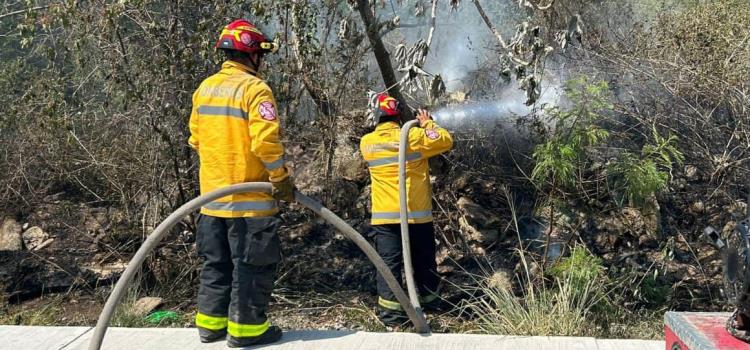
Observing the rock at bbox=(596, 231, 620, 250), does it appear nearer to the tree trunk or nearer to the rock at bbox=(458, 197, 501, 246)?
the rock at bbox=(458, 197, 501, 246)

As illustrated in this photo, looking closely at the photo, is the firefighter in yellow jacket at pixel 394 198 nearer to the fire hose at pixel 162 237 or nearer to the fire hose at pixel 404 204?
the fire hose at pixel 404 204

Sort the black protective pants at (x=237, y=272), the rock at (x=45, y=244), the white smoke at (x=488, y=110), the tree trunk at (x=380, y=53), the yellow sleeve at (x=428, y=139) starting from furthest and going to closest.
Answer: the white smoke at (x=488, y=110) → the rock at (x=45, y=244) → the tree trunk at (x=380, y=53) → the yellow sleeve at (x=428, y=139) → the black protective pants at (x=237, y=272)

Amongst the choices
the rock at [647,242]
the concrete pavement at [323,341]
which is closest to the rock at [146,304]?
the concrete pavement at [323,341]

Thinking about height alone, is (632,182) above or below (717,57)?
below

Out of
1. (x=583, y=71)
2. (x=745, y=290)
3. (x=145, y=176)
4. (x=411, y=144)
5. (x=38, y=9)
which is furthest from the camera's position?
(x=583, y=71)

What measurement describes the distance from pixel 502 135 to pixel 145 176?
3.25 meters

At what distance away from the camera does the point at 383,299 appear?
15.5 ft

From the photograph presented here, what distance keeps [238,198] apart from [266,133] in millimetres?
390

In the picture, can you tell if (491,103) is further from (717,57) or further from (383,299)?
(383,299)

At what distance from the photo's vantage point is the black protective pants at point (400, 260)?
15.6 feet

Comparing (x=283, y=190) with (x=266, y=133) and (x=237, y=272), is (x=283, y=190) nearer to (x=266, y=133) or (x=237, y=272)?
(x=266, y=133)

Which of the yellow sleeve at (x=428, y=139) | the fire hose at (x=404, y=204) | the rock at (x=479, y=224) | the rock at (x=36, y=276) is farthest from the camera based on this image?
the rock at (x=479, y=224)

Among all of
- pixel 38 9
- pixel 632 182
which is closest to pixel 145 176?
pixel 38 9

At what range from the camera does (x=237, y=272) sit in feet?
11.6
